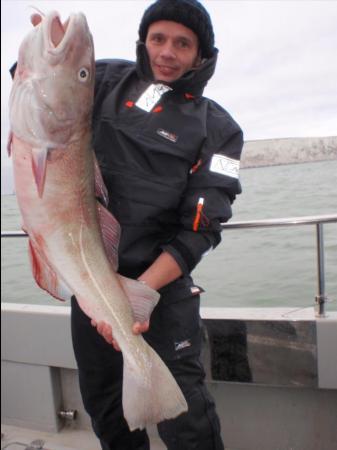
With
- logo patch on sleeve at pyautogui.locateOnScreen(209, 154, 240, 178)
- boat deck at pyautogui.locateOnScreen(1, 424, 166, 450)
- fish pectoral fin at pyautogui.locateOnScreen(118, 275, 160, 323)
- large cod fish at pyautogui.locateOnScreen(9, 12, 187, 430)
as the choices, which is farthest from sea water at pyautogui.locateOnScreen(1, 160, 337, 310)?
boat deck at pyautogui.locateOnScreen(1, 424, 166, 450)

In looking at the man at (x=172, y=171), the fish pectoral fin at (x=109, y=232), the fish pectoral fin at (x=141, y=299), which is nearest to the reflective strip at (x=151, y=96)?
the man at (x=172, y=171)

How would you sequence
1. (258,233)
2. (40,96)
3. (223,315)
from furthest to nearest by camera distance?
(258,233)
(223,315)
(40,96)

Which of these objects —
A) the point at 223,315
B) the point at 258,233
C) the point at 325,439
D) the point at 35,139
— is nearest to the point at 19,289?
the point at 258,233

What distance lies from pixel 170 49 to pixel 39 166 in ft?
3.19

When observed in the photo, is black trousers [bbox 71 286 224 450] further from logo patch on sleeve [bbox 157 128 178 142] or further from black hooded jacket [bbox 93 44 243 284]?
logo patch on sleeve [bbox 157 128 178 142]

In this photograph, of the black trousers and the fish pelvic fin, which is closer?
the fish pelvic fin

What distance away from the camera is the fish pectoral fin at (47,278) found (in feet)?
7.07

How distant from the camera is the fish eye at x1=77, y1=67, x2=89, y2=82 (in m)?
1.99

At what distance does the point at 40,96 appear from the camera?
192 cm

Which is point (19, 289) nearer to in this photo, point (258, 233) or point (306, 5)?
point (258, 233)

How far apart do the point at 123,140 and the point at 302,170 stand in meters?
1.58

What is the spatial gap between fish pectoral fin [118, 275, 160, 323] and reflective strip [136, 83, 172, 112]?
889mm

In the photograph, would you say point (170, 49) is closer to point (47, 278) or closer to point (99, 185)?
point (99, 185)

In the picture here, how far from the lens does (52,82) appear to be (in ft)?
6.34
